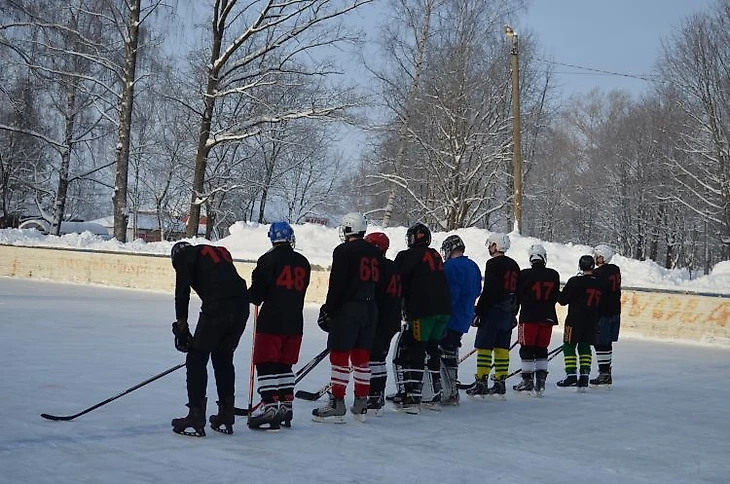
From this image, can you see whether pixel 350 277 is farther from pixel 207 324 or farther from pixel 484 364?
pixel 484 364

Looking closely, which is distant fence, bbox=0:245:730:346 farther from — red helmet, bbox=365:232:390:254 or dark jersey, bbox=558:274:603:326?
red helmet, bbox=365:232:390:254

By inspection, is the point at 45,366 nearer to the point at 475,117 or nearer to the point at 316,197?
the point at 475,117

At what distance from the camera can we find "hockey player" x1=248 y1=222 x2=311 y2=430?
6922 mm

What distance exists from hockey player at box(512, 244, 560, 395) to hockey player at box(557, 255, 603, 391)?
561 millimetres

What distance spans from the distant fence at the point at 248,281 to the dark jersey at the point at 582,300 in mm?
5956

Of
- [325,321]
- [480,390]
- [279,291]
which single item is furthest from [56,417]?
[480,390]

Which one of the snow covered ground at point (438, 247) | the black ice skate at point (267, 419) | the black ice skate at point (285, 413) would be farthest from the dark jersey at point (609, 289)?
the snow covered ground at point (438, 247)

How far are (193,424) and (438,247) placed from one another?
44.6 ft

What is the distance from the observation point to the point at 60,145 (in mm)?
28969

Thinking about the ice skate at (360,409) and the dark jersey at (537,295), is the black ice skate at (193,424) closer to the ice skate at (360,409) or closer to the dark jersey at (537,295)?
the ice skate at (360,409)

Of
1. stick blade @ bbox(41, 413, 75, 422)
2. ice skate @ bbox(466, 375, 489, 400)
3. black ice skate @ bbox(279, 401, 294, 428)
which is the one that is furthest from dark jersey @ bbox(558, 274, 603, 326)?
stick blade @ bbox(41, 413, 75, 422)

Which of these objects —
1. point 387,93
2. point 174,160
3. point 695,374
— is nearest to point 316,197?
point 174,160

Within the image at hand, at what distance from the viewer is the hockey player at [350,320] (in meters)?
7.37

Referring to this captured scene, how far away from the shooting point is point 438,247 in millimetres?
19641
